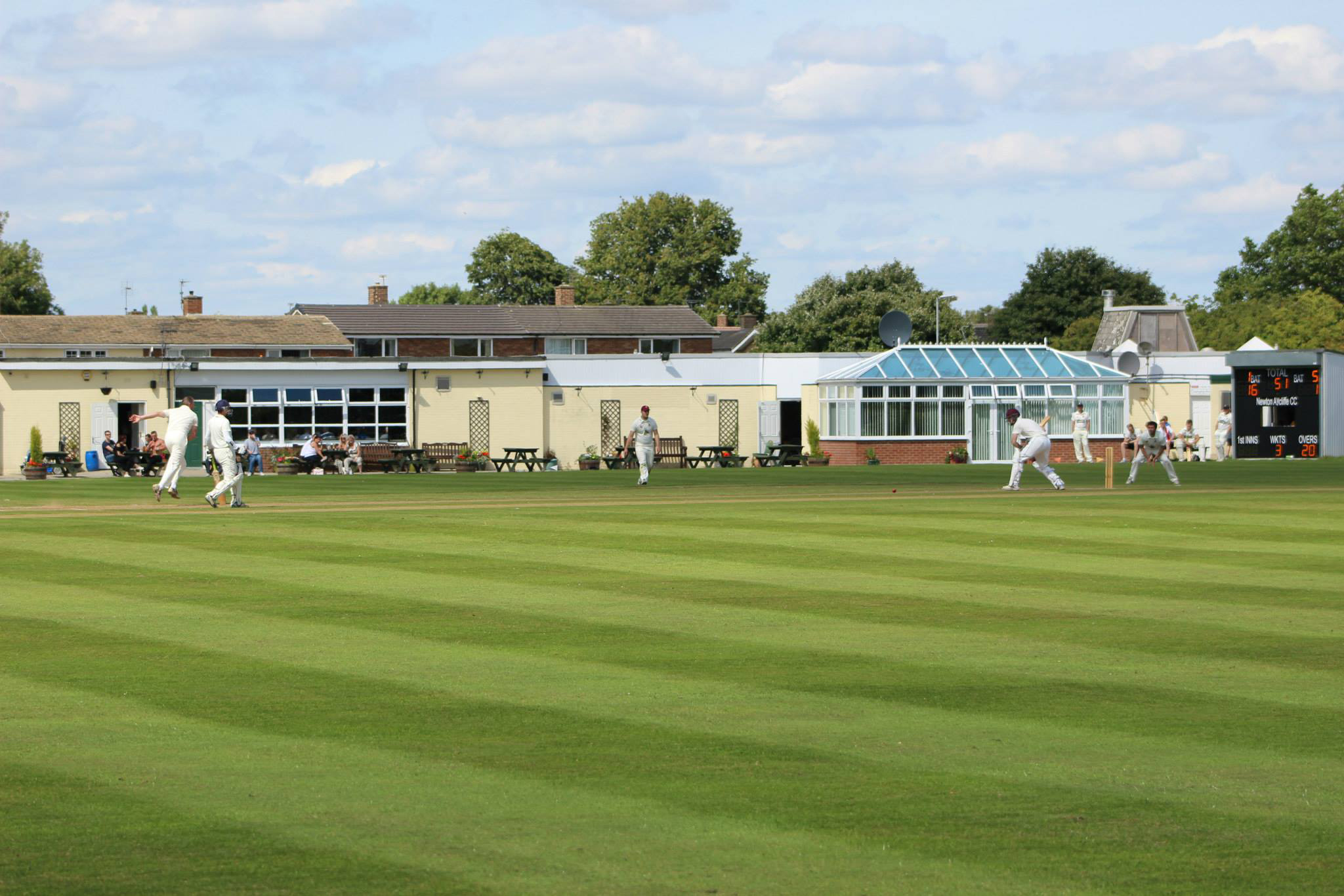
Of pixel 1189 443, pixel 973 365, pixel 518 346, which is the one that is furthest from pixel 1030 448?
pixel 518 346

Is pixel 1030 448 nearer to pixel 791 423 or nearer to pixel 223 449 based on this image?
pixel 223 449

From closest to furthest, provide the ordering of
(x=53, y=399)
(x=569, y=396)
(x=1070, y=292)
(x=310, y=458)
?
(x=310, y=458) → (x=53, y=399) → (x=569, y=396) → (x=1070, y=292)

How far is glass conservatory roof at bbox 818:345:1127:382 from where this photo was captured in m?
52.1

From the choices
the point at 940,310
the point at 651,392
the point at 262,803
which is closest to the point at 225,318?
the point at 651,392

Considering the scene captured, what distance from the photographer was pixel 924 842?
6625 millimetres

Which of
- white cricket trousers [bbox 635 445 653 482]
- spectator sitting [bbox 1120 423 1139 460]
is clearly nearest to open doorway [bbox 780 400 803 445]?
spectator sitting [bbox 1120 423 1139 460]

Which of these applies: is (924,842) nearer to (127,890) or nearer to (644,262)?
(127,890)

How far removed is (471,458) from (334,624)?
36.4 meters

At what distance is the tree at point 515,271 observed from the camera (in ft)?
A: 331

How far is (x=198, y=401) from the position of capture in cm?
5178

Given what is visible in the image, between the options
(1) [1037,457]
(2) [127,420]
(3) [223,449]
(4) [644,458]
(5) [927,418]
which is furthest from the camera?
(5) [927,418]

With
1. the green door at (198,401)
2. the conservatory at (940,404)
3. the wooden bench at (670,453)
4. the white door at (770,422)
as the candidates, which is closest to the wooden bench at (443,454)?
the wooden bench at (670,453)

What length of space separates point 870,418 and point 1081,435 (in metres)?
6.80

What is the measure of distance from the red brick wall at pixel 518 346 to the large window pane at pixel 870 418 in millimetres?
24196
